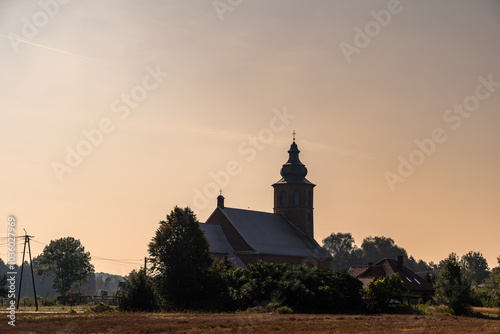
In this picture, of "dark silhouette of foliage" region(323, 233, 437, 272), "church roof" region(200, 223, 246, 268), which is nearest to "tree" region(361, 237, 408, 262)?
"dark silhouette of foliage" region(323, 233, 437, 272)

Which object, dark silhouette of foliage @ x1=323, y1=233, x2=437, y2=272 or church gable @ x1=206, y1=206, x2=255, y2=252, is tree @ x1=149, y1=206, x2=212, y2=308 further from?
dark silhouette of foliage @ x1=323, y1=233, x2=437, y2=272

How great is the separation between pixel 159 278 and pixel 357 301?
54.7 feet

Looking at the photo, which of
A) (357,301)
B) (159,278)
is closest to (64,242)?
(159,278)

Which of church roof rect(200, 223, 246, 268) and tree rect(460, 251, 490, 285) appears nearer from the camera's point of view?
church roof rect(200, 223, 246, 268)

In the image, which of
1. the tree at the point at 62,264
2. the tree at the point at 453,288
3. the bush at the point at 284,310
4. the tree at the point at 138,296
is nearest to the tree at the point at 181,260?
the tree at the point at 138,296

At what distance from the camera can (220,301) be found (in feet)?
170

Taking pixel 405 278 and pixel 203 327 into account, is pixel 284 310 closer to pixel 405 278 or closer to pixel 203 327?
pixel 203 327

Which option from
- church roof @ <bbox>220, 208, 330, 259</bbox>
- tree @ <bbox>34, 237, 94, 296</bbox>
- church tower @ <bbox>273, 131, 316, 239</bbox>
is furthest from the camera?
tree @ <bbox>34, 237, 94, 296</bbox>

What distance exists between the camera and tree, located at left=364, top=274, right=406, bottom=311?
53.4 metres

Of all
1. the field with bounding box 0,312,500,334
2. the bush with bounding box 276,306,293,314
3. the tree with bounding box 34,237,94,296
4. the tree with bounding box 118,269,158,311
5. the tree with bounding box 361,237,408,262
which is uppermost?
the tree with bounding box 361,237,408,262

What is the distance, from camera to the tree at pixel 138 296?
5019cm

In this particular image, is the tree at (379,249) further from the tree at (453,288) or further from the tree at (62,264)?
the tree at (453,288)

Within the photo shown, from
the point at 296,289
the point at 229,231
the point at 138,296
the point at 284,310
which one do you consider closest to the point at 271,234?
the point at 229,231

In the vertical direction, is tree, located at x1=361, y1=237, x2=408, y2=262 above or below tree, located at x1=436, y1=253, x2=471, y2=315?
above
